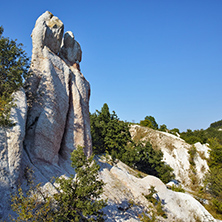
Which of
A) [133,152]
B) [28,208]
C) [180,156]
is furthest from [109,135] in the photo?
[180,156]

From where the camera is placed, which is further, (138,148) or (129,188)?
(138,148)

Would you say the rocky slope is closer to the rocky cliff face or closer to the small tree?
the rocky cliff face

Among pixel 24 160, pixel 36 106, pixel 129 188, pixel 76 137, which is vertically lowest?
pixel 129 188

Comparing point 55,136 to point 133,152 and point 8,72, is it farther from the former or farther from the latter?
point 133,152

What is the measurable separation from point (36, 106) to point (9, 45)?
5.65 meters

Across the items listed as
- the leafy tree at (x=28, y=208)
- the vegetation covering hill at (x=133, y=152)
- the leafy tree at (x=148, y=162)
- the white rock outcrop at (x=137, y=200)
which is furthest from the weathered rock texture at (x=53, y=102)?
the leafy tree at (x=148, y=162)

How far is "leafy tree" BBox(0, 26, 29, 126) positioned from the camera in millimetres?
12488

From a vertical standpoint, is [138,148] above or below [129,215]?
above

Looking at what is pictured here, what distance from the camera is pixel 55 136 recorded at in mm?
17281

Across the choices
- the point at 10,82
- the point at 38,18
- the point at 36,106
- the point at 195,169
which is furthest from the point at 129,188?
the point at 195,169

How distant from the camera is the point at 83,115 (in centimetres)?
2188

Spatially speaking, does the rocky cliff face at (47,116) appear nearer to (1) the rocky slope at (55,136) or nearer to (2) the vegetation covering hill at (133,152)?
(1) the rocky slope at (55,136)

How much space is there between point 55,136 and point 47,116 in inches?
76.2

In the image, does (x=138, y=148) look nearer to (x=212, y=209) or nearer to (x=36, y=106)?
(x=212, y=209)
